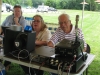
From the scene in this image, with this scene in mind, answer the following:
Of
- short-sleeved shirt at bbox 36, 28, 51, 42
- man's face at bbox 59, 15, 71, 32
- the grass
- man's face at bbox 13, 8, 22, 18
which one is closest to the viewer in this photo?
man's face at bbox 59, 15, 71, 32

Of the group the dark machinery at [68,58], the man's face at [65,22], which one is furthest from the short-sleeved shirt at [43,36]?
the dark machinery at [68,58]

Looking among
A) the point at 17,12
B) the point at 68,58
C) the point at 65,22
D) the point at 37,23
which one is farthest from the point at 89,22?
the point at 68,58

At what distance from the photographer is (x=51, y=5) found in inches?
227

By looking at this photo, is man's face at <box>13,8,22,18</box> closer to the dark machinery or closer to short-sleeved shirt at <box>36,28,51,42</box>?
short-sleeved shirt at <box>36,28,51,42</box>

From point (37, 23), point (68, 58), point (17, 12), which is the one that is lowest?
point (68, 58)

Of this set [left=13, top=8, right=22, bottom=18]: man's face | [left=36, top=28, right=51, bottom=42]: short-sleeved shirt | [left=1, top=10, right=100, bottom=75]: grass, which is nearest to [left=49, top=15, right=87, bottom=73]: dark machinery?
[left=36, top=28, right=51, bottom=42]: short-sleeved shirt

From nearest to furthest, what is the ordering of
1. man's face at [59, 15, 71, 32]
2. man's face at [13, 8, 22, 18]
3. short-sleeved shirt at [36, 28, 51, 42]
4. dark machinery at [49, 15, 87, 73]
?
dark machinery at [49, 15, 87, 73], man's face at [59, 15, 71, 32], short-sleeved shirt at [36, 28, 51, 42], man's face at [13, 8, 22, 18]

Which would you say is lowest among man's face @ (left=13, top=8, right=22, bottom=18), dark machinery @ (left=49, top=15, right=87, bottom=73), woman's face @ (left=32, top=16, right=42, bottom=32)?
dark machinery @ (left=49, top=15, right=87, bottom=73)

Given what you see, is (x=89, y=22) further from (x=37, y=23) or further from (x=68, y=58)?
(x=68, y=58)

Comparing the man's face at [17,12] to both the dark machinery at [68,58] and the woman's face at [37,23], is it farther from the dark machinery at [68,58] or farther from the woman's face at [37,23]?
the dark machinery at [68,58]

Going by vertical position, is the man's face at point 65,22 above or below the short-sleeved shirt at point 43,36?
above

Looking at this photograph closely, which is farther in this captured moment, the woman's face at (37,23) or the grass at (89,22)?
the grass at (89,22)

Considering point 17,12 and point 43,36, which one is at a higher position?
point 17,12

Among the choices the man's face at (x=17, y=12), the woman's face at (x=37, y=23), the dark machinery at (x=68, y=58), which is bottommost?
the dark machinery at (x=68, y=58)
